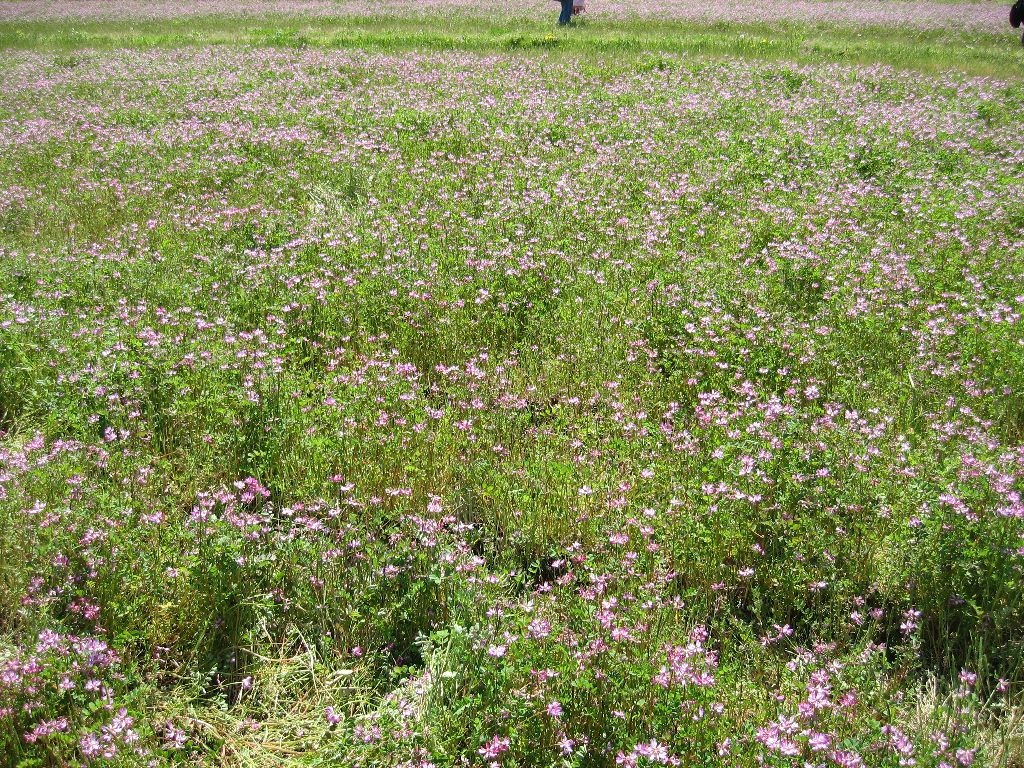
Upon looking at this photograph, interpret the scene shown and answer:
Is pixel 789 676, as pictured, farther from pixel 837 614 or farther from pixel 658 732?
pixel 658 732

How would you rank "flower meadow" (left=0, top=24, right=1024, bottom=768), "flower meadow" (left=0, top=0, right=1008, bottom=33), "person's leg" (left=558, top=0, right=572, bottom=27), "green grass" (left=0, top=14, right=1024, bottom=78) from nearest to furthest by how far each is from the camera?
"flower meadow" (left=0, top=24, right=1024, bottom=768)
"green grass" (left=0, top=14, right=1024, bottom=78)
"person's leg" (left=558, top=0, right=572, bottom=27)
"flower meadow" (left=0, top=0, right=1008, bottom=33)

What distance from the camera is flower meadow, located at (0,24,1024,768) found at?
3.13m

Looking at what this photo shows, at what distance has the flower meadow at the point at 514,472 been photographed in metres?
3.13

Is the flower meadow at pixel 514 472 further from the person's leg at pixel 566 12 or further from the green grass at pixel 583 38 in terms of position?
the person's leg at pixel 566 12

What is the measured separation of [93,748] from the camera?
109 inches

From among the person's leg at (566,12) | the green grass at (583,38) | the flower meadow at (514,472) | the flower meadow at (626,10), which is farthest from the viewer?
the flower meadow at (626,10)

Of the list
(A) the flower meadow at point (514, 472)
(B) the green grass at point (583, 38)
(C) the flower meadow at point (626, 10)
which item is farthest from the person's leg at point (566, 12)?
(A) the flower meadow at point (514, 472)

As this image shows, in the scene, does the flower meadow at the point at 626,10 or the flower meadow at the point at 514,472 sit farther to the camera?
the flower meadow at the point at 626,10

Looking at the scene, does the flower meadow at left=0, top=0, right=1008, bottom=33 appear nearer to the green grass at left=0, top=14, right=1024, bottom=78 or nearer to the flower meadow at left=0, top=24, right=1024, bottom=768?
the green grass at left=0, top=14, right=1024, bottom=78

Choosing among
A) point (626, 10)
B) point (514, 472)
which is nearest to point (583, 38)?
point (626, 10)

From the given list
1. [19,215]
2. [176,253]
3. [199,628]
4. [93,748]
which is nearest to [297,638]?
[199,628]

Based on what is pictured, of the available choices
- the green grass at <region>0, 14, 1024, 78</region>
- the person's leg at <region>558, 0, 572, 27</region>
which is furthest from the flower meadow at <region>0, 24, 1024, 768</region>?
the person's leg at <region>558, 0, 572, 27</region>

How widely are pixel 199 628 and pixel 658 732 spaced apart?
94.4 inches

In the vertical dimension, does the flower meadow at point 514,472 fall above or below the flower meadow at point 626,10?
below
